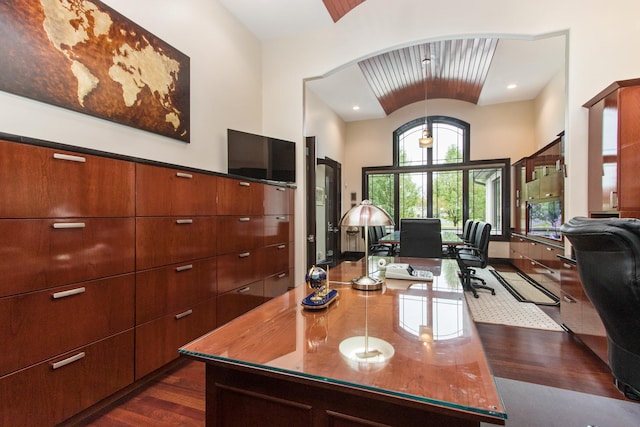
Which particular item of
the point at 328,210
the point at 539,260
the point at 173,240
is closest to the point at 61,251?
the point at 173,240

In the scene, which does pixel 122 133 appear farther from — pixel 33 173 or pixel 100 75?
pixel 33 173

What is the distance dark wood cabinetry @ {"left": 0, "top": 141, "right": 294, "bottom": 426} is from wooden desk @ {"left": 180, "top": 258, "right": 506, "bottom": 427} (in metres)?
0.99

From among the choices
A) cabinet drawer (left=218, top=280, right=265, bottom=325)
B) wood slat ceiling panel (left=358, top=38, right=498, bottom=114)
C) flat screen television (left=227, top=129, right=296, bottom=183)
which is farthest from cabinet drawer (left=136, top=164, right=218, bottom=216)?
wood slat ceiling panel (left=358, top=38, right=498, bottom=114)

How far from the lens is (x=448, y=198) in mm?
6906

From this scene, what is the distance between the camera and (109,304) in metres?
1.69

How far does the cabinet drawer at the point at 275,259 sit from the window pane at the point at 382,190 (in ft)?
14.0

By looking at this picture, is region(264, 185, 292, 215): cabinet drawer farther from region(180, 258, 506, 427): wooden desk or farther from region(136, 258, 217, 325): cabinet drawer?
region(180, 258, 506, 427): wooden desk

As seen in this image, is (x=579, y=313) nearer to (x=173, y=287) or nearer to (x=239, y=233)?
(x=239, y=233)

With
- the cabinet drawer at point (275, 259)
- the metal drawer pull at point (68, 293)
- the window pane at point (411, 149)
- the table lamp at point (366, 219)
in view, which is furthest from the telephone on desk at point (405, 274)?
the window pane at point (411, 149)

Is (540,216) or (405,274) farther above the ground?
(540,216)

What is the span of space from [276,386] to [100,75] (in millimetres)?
2477

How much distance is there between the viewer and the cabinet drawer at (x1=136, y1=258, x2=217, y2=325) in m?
1.89

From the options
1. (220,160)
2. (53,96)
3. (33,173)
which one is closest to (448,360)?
(33,173)

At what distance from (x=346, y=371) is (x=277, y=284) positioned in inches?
105
